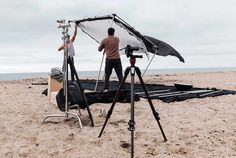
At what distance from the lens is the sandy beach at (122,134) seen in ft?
16.0

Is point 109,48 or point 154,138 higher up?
point 109,48

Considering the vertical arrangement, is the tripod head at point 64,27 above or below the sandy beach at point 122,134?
above

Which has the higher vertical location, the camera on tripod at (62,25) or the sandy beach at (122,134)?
the camera on tripod at (62,25)

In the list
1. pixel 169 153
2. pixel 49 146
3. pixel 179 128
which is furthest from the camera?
pixel 179 128

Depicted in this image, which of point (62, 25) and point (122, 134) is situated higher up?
point (62, 25)

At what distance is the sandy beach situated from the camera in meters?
4.88

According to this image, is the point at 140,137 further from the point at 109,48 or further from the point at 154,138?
the point at 109,48

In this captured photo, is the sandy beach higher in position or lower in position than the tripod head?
lower

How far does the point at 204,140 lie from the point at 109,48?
4736mm

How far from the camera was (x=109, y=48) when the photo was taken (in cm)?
939

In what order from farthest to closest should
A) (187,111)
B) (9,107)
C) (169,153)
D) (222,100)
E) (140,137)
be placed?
(222,100) → (9,107) → (187,111) → (140,137) → (169,153)

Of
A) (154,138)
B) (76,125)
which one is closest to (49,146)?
(76,125)

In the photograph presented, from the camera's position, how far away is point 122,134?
18.5 ft

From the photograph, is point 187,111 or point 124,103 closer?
point 187,111
